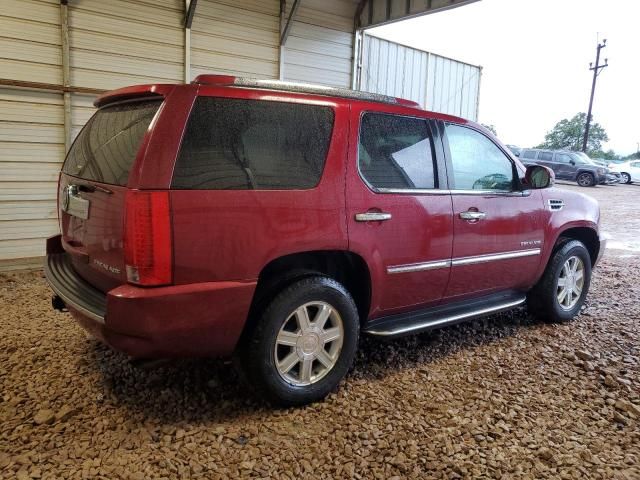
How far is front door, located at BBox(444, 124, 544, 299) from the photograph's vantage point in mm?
3611

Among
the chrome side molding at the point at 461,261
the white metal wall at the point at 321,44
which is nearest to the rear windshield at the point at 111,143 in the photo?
the chrome side molding at the point at 461,261

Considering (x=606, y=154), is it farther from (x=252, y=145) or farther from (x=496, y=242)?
(x=252, y=145)

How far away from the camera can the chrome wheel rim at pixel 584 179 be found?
2291cm

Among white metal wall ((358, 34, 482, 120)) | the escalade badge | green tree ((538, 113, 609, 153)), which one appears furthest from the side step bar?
green tree ((538, 113, 609, 153))

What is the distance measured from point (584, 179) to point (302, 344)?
2399cm

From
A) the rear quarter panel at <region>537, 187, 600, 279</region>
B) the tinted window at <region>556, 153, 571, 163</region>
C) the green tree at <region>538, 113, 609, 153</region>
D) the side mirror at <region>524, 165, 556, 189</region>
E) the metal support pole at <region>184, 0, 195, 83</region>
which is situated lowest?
the rear quarter panel at <region>537, 187, 600, 279</region>

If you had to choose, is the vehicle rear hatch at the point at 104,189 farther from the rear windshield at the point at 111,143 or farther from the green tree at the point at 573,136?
the green tree at the point at 573,136

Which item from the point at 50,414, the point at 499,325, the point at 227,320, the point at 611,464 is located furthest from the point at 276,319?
the point at 499,325

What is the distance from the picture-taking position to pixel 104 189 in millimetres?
2568

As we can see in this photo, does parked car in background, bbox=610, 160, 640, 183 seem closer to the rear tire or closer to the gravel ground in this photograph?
the rear tire

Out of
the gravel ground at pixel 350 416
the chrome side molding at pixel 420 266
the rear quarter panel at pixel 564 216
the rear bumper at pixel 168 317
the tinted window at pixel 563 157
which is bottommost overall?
the gravel ground at pixel 350 416

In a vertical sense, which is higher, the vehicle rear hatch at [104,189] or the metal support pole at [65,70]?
the metal support pole at [65,70]

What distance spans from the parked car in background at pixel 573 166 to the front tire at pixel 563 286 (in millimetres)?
19608

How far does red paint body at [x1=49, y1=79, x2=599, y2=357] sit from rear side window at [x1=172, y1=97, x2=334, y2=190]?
0.05m
